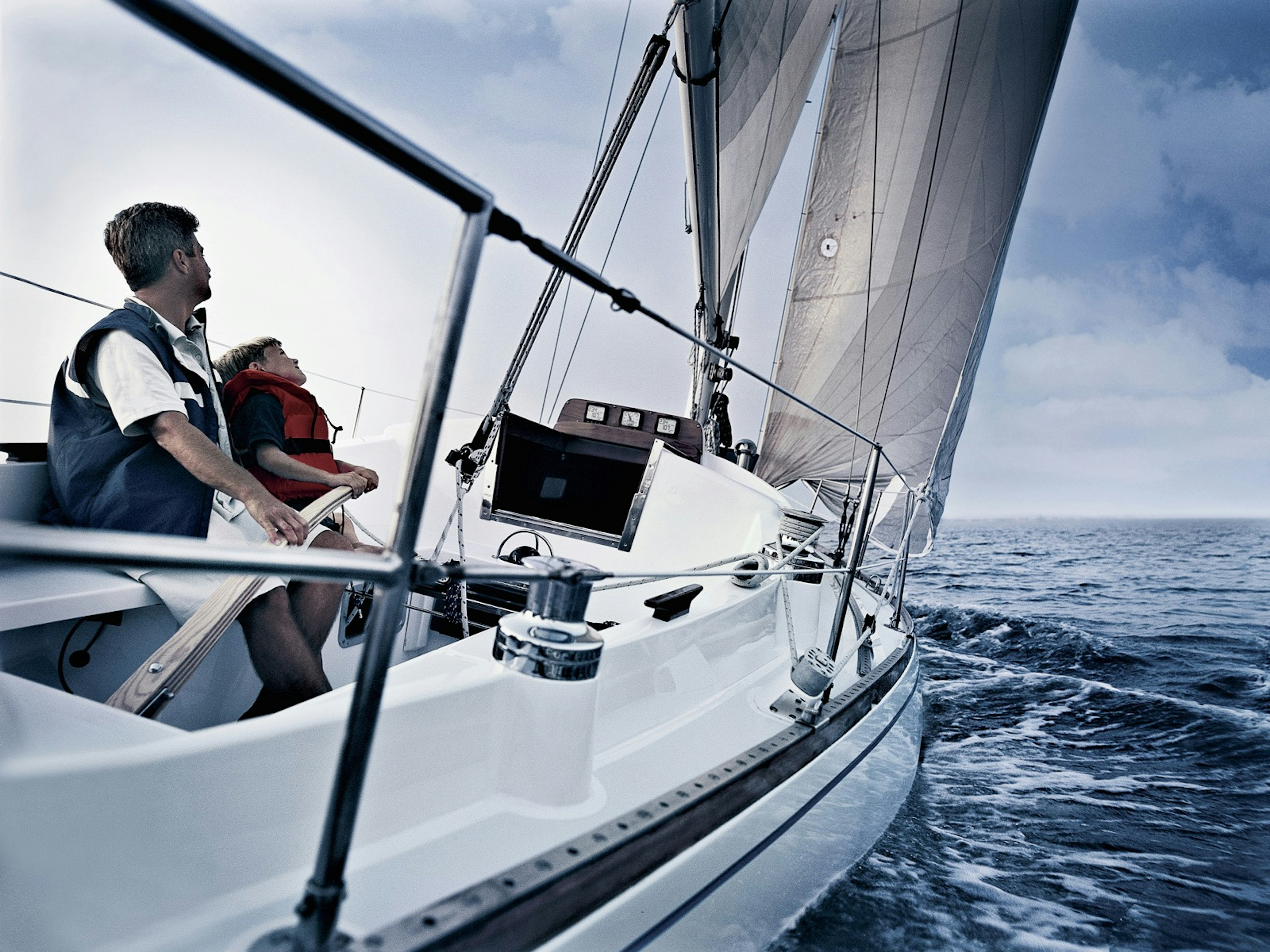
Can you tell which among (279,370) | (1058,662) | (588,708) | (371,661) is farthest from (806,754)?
(1058,662)

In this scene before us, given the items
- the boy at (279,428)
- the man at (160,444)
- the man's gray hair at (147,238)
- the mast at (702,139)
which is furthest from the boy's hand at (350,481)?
the mast at (702,139)

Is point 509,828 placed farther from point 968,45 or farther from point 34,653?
point 968,45

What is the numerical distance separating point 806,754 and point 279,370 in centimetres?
162

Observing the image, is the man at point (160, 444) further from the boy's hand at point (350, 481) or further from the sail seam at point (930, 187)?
the sail seam at point (930, 187)

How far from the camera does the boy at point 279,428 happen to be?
1.61 m

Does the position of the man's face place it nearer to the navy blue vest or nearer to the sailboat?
the navy blue vest

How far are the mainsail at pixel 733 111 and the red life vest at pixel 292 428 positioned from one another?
2373mm

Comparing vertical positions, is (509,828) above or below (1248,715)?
above

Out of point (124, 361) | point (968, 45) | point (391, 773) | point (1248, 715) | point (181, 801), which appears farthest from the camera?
point (968, 45)

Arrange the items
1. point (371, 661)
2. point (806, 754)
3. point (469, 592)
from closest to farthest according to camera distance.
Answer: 1. point (371, 661)
2. point (806, 754)
3. point (469, 592)

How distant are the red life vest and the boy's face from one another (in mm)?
28

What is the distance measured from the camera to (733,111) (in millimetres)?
4031

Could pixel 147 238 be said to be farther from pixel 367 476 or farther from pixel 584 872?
pixel 584 872

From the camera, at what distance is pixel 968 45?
577 cm
